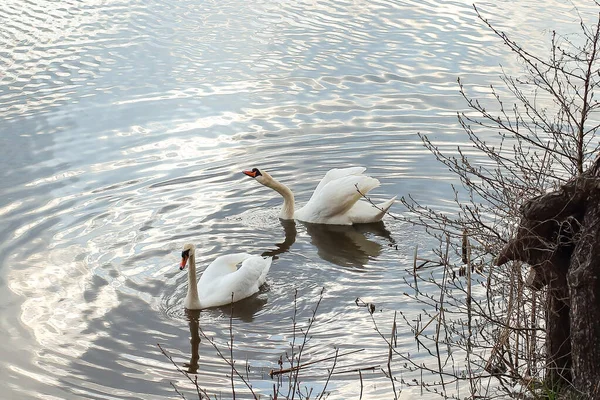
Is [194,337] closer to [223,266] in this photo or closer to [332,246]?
[223,266]

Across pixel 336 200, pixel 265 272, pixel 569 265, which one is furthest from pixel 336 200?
pixel 569 265

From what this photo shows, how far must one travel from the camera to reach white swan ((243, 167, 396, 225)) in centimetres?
1102

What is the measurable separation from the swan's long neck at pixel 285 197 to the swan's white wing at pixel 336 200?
11cm

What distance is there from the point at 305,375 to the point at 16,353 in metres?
2.52

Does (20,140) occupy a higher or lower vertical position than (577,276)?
lower

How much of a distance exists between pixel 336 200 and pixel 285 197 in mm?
733

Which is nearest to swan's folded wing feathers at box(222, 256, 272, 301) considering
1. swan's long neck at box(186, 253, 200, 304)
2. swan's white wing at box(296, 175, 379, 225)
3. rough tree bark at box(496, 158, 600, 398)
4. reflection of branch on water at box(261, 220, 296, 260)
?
swan's long neck at box(186, 253, 200, 304)

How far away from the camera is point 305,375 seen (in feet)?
24.9

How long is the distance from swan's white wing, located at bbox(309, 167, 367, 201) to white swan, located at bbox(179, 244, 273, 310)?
211cm

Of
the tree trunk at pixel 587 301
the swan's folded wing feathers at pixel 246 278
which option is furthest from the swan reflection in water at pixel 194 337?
the tree trunk at pixel 587 301

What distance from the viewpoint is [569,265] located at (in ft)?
19.5

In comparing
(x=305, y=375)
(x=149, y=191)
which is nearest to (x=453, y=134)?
(x=149, y=191)

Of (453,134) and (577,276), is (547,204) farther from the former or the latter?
(453,134)

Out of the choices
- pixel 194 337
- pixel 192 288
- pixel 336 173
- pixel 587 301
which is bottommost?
pixel 194 337
